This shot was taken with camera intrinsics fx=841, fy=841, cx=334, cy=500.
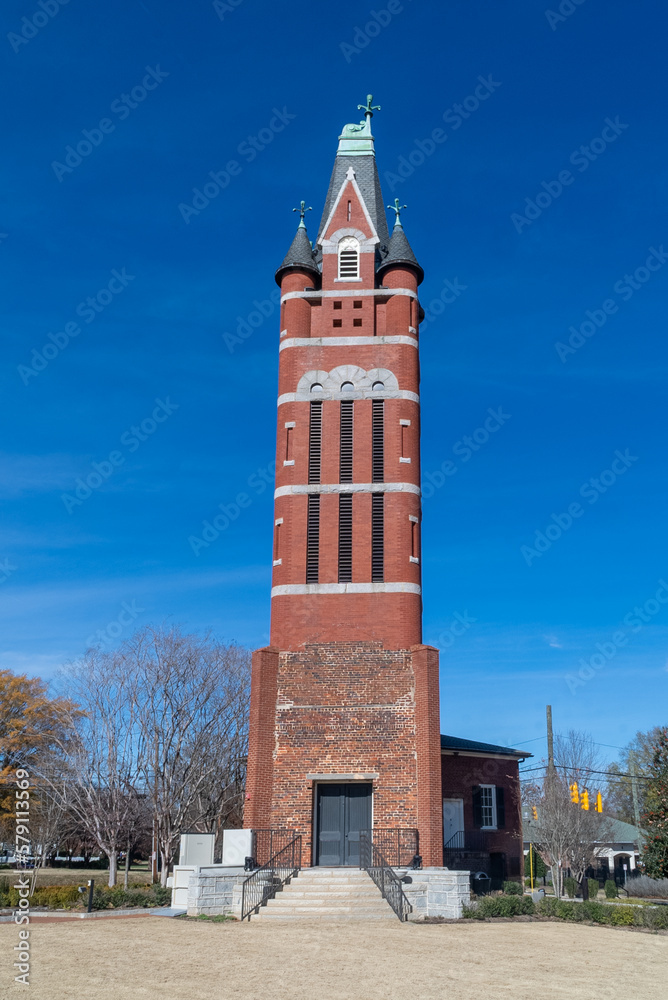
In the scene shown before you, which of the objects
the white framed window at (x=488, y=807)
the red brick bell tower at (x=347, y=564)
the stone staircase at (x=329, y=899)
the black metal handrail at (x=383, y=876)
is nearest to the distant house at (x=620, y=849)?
the white framed window at (x=488, y=807)

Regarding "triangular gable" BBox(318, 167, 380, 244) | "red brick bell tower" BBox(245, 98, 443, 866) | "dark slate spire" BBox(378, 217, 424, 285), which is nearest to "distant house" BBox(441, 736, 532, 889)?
"red brick bell tower" BBox(245, 98, 443, 866)

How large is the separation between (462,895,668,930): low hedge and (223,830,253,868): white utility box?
615 centimetres

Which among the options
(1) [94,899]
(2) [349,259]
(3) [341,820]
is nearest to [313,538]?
(3) [341,820]

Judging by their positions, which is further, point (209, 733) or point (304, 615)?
point (209, 733)

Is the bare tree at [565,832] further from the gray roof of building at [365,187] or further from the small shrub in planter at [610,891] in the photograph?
the gray roof of building at [365,187]

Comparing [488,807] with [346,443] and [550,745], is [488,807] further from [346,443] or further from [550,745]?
[346,443]

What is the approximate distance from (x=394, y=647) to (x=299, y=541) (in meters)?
4.78

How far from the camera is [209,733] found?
37.0m

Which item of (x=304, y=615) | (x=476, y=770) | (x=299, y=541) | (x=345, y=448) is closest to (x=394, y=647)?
(x=304, y=615)

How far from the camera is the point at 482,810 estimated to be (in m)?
32.5

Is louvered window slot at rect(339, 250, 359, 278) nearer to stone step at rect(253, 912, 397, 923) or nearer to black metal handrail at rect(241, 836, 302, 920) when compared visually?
black metal handrail at rect(241, 836, 302, 920)

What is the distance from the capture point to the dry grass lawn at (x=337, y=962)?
11781 mm

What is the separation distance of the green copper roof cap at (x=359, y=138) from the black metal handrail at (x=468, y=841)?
27872 millimetres

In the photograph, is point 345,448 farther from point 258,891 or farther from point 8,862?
point 8,862
